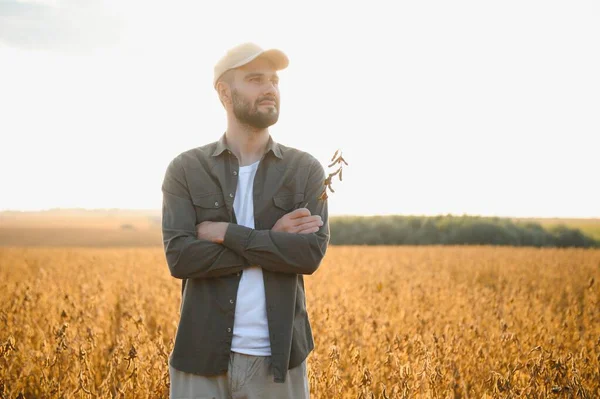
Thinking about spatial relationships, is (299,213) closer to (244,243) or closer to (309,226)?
(309,226)

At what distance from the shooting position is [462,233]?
35.0 meters

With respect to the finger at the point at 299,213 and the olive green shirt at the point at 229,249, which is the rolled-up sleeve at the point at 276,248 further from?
the finger at the point at 299,213

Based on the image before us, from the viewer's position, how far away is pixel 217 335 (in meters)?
2.22

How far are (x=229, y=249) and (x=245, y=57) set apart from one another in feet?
3.03

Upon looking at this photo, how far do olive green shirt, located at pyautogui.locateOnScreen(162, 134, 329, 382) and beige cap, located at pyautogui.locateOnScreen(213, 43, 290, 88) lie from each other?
0.38 m

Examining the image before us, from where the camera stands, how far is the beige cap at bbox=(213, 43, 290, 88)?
2365 millimetres

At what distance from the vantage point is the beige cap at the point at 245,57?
2.37 m

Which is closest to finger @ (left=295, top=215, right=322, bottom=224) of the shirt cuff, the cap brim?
the shirt cuff

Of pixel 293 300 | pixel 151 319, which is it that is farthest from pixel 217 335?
pixel 151 319

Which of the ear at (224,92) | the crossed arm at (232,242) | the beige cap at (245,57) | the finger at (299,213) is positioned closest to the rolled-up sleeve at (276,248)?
the crossed arm at (232,242)

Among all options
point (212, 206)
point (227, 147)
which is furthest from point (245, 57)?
point (212, 206)

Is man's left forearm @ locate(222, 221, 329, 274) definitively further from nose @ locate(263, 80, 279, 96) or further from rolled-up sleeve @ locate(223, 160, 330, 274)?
nose @ locate(263, 80, 279, 96)

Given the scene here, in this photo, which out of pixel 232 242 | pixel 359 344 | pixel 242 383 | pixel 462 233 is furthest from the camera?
pixel 462 233

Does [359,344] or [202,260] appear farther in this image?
[359,344]
